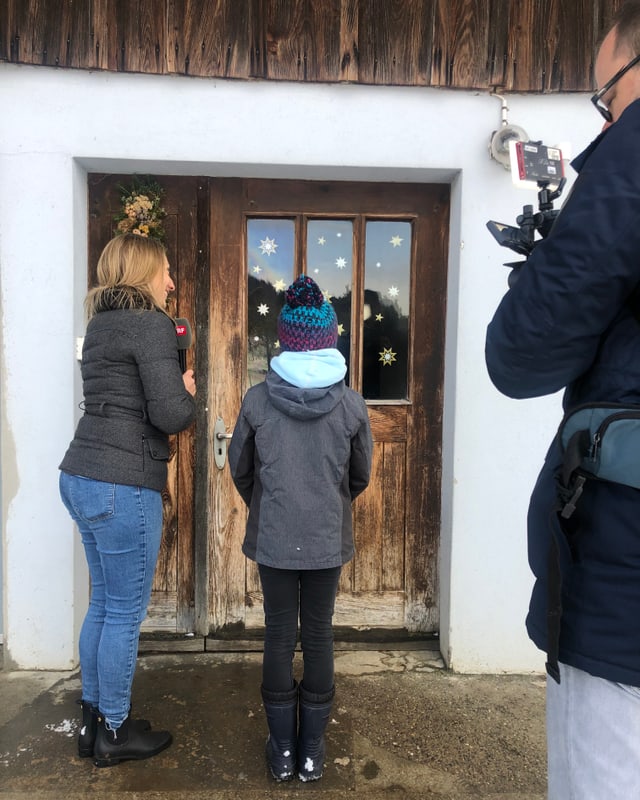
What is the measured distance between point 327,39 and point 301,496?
2086mm

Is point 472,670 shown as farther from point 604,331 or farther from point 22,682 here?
point 604,331

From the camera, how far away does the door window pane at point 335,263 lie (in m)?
3.29

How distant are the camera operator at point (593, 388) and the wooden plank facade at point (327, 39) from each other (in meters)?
1.90

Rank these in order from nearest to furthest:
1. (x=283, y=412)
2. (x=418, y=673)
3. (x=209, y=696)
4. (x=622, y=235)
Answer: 1. (x=622, y=235)
2. (x=283, y=412)
3. (x=209, y=696)
4. (x=418, y=673)

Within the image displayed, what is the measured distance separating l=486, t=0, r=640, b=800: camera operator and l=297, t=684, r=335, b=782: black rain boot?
1227 millimetres

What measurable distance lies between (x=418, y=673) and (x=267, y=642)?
3.67 feet

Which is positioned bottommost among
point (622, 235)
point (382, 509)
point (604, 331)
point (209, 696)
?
point (209, 696)

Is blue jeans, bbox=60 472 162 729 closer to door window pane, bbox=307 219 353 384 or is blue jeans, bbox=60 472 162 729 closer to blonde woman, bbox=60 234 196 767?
blonde woman, bbox=60 234 196 767

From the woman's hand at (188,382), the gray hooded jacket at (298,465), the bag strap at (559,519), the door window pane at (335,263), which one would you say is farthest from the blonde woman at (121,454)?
the bag strap at (559,519)

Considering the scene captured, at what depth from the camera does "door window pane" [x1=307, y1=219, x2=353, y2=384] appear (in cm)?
329

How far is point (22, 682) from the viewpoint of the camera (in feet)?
9.89

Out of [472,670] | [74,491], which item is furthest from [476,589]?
[74,491]

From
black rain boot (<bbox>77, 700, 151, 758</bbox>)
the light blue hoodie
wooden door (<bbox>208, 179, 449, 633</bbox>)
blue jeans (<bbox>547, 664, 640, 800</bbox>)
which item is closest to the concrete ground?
black rain boot (<bbox>77, 700, 151, 758</bbox>)

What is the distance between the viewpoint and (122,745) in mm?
2461
